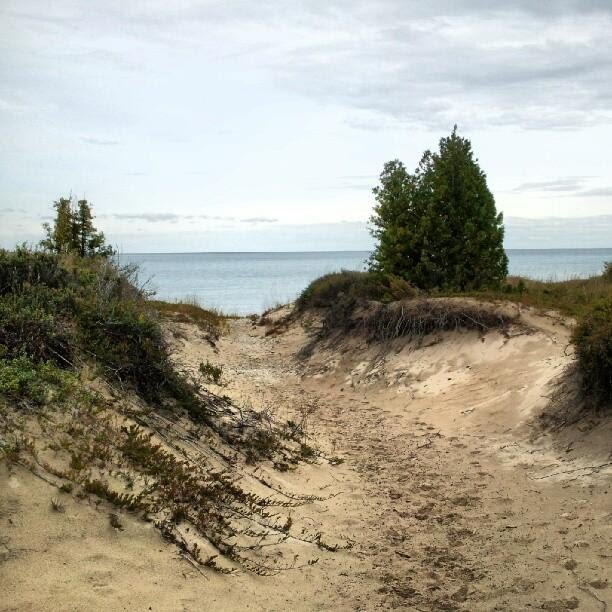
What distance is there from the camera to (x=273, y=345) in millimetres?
20984

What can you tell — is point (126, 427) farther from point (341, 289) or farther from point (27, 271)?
point (341, 289)

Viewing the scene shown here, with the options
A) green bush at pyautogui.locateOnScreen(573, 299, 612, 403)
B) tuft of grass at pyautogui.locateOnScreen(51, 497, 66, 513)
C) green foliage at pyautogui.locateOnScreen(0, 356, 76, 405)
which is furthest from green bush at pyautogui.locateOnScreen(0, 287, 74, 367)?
green bush at pyautogui.locateOnScreen(573, 299, 612, 403)

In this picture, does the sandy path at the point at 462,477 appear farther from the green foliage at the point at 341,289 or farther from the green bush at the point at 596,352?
the green foliage at the point at 341,289

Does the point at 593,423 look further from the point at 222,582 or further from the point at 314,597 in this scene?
the point at 222,582

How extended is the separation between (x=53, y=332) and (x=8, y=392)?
1467 millimetres

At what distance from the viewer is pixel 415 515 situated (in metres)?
7.31

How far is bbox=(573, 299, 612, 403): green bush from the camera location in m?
8.86

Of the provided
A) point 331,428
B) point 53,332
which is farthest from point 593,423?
point 53,332

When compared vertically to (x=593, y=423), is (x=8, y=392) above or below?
above

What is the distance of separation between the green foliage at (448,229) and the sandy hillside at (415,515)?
3657mm

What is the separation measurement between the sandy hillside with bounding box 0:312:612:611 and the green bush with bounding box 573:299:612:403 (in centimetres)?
52

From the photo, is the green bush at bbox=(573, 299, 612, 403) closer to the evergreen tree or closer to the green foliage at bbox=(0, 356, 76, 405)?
the green foliage at bbox=(0, 356, 76, 405)

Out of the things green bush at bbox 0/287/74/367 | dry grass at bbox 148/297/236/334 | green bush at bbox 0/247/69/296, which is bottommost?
dry grass at bbox 148/297/236/334

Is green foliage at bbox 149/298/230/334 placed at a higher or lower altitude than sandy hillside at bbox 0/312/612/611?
higher
